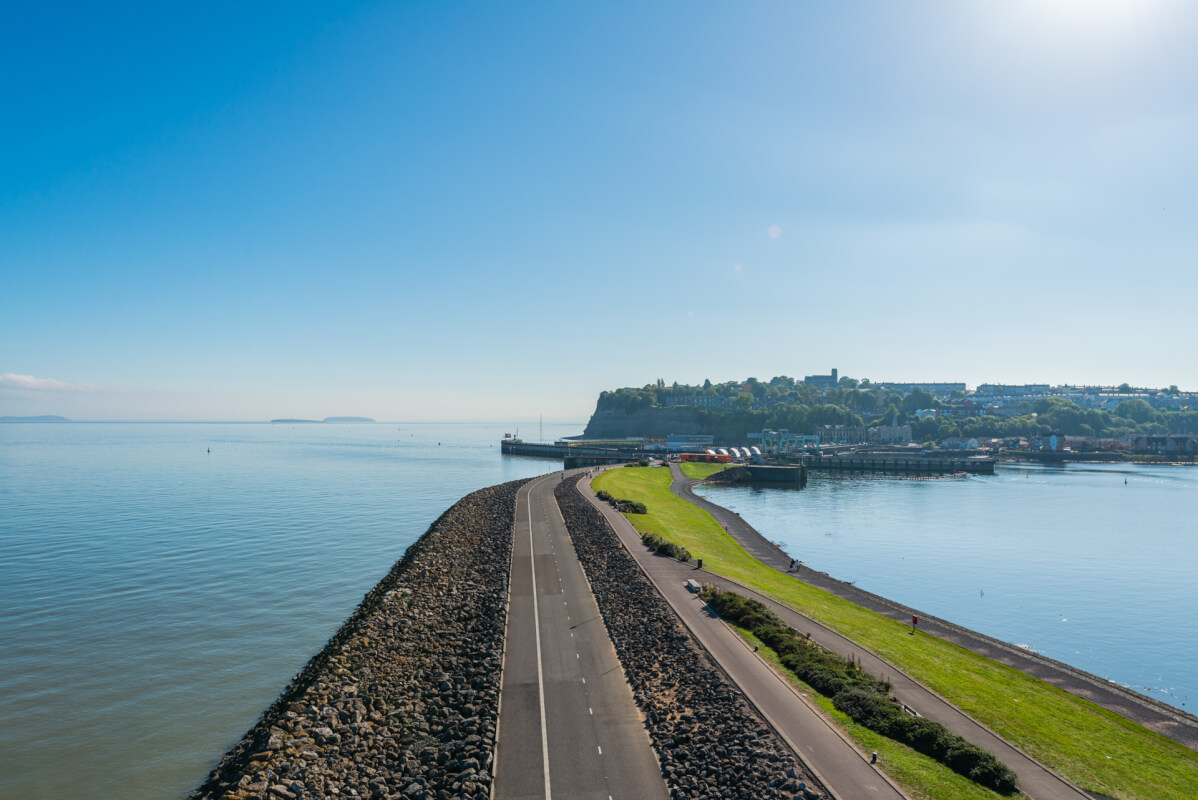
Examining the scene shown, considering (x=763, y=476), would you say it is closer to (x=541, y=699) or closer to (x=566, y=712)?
(x=541, y=699)

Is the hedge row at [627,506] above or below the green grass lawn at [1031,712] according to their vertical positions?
above

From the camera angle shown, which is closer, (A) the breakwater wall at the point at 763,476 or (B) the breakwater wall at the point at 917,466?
(A) the breakwater wall at the point at 763,476

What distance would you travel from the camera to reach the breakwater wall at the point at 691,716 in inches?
867

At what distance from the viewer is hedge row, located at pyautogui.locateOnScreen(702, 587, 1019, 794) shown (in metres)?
22.6

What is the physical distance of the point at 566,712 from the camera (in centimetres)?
2769

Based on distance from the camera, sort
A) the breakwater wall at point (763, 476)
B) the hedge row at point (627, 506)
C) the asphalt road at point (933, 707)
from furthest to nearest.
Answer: the breakwater wall at point (763, 476)
the hedge row at point (627, 506)
the asphalt road at point (933, 707)

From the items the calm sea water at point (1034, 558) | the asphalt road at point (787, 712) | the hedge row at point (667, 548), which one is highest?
the hedge row at point (667, 548)

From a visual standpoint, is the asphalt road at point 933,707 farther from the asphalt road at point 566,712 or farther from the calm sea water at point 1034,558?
the asphalt road at point 566,712

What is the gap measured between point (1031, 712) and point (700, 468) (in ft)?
453

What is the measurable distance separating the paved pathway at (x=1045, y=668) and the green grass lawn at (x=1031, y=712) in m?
1.43

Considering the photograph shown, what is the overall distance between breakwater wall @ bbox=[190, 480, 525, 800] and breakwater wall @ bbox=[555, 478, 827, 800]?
6967mm

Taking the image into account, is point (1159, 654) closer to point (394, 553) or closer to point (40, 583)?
point (394, 553)

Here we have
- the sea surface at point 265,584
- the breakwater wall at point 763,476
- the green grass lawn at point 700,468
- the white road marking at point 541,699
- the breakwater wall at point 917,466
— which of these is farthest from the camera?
the breakwater wall at point 917,466

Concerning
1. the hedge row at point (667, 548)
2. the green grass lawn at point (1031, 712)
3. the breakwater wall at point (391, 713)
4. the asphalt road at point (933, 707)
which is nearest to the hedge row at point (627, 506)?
the hedge row at point (667, 548)
